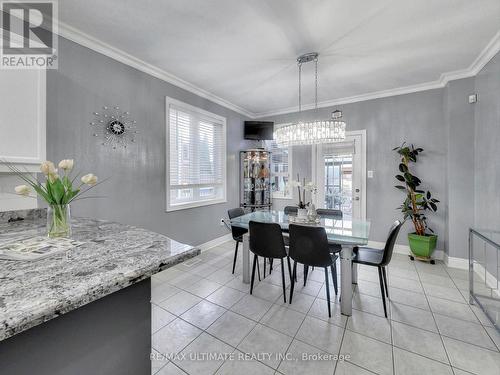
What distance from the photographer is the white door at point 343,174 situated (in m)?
4.09

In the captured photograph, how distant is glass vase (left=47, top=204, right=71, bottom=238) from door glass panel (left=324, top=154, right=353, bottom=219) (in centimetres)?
407

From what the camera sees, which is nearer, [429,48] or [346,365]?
[346,365]

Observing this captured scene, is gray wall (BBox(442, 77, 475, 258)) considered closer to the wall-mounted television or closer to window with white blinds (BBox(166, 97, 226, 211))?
the wall-mounted television

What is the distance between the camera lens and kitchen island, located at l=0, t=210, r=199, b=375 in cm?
63

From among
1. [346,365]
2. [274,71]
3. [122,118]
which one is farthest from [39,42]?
[346,365]

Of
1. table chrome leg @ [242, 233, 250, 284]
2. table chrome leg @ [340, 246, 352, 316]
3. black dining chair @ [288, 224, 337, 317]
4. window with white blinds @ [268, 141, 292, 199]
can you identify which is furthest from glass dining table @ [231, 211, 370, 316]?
window with white blinds @ [268, 141, 292, 199]

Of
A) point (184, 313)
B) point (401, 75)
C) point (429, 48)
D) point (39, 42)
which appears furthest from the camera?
point (401, 75)

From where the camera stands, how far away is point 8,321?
20.9 inches

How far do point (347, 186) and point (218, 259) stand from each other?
2716 millimetres

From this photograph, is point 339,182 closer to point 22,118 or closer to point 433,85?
point 433,85

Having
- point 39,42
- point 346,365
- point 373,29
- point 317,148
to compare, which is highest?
point 373,29

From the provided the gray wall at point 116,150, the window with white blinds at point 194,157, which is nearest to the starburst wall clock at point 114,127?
the gray wall at point 116,150

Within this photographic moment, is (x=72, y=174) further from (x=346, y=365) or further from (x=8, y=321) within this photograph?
(x=346, y=365)

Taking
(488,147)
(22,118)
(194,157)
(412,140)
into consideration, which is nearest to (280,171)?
(194,157)
